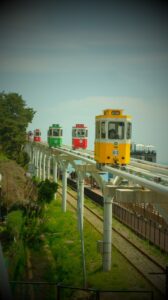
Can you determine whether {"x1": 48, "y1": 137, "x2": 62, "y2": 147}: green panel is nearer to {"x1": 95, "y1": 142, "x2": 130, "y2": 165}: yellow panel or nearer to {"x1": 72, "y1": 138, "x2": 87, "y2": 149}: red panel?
{"x1": 72, "y1": 138, "x2": 87, "y2": 149}: red panel

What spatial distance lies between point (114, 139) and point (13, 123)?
2901cm

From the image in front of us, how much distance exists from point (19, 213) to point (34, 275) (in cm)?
646


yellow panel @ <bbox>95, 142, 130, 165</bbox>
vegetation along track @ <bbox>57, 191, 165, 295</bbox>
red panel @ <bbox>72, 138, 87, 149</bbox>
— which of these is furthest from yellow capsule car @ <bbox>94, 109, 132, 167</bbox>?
red panel @ <bbox>72, 138, 87, 149</bbox>

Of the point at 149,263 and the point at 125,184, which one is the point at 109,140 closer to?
the point at 125,184

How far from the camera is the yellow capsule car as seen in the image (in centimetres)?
1443

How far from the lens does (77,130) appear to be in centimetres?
2877

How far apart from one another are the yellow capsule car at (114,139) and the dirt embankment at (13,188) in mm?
10058

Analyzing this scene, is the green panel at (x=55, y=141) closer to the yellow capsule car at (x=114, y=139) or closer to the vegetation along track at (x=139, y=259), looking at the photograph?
the vegetation along track at (x=139, y=259)

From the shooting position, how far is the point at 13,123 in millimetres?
41750

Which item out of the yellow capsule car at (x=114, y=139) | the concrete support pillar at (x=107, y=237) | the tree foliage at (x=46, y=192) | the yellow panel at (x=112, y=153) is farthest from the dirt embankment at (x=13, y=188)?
the yellow panel at (x=112, y=153)

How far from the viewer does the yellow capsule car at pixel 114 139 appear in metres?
14.4

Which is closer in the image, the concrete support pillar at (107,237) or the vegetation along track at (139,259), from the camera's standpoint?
the vegetation along track at (139,259)

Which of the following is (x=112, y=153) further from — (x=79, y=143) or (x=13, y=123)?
(x=13, y=123)

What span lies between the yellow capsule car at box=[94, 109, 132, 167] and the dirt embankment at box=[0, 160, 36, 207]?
1006 centimetres
